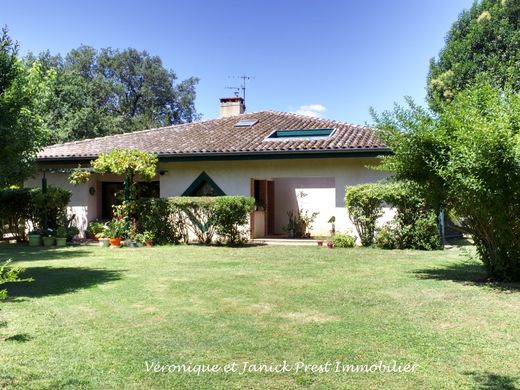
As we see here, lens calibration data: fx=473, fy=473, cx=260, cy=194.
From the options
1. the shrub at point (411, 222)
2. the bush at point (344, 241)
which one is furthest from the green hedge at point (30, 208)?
the shrub at point (411, 222)

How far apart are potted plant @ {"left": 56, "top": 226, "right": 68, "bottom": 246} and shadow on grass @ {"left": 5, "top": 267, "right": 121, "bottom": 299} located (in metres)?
5.73

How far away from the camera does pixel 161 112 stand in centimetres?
5566

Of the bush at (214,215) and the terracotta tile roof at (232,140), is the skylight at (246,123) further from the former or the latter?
the bush at (214,215)

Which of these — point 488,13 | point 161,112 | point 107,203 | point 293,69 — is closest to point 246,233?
point 107,203

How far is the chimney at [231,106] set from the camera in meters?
24.1

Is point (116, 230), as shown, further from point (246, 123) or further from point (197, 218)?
point (246, 123)

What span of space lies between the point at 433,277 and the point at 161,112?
50.7m

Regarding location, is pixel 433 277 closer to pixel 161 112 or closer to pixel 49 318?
pixel 49 318

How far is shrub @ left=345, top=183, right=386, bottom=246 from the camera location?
532 inches

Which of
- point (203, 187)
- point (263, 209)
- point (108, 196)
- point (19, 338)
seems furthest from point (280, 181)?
point (19, 338)

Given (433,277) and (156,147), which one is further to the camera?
(156,147)

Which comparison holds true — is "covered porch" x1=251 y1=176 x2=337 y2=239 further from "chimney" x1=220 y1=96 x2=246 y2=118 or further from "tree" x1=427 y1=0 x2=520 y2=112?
"tree" x1=427 y1=0 x2=520 y2=112

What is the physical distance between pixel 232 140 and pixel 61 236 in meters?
6.68

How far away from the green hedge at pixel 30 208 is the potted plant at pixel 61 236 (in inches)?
30.5
